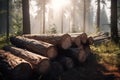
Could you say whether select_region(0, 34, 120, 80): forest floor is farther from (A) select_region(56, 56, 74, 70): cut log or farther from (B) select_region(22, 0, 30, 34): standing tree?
(B) select_region(22, 0, 30, 34): standing tree

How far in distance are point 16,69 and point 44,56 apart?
1.83 metres

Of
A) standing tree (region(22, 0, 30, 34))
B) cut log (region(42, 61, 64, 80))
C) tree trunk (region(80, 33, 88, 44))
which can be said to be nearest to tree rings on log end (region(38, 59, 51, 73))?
cut log (region(42, 61, 64, 80))

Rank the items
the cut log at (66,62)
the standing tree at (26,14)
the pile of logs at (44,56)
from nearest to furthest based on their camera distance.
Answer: the pile of logs at (44,56), the cut log at (66,62), the standing tree at (26,14)

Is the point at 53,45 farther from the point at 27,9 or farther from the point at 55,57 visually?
the point at 27,9

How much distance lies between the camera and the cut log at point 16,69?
7520 mm

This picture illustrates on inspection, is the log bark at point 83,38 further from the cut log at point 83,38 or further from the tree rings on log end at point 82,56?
the tree rings on log end at point 82,56

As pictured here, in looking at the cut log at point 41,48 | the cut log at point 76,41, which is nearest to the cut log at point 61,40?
the cut log at point 76,41

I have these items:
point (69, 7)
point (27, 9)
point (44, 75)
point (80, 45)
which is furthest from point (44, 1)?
point (44, 75)

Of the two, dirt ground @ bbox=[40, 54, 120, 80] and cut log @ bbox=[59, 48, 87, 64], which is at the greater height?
cut log @ bbox=[59, 48, 87, 64]

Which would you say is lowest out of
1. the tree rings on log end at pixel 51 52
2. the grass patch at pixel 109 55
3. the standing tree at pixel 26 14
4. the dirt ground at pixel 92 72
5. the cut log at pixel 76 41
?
the dirt ground at pixel 92 72

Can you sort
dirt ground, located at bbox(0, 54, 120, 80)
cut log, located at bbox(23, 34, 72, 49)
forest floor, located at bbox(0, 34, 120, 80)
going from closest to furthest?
dirt ground, located at bbox(0, 54, 120, 80) → forest floor, located at bbox(0, 34, 120, 80) → cut log, located at bbox(23, 34, 72, 49)

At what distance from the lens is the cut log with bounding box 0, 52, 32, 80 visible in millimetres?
7520

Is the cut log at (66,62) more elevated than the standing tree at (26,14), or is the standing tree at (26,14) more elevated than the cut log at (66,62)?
the standing tree at (26,14)

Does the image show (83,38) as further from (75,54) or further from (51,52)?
(51,52)
